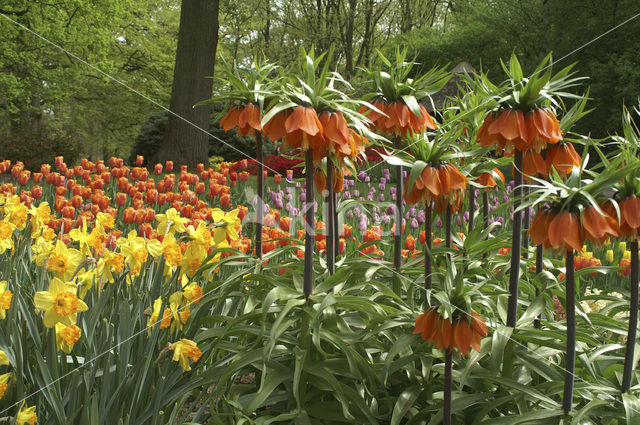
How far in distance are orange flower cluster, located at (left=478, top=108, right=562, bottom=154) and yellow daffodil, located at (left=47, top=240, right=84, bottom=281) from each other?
5.46 feet

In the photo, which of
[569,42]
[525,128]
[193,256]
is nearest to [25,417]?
[193,256]

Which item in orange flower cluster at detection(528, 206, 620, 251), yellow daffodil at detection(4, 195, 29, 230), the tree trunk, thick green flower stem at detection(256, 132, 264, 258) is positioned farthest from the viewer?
the tree trunk

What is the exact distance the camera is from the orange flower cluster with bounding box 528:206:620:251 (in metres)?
1.52

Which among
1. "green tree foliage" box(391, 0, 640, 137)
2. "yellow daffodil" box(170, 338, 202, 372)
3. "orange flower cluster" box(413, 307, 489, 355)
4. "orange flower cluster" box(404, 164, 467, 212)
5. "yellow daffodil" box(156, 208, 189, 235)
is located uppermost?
"green tree foliage" box(391, 0, 640, 137)

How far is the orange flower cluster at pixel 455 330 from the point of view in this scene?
1624 mm

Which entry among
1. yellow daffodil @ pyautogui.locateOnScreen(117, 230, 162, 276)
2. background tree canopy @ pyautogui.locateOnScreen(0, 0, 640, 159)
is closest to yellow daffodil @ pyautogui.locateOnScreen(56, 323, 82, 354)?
yellow daffodil @ pyautogui.locateOnScreen(117, 230, 162, 276)

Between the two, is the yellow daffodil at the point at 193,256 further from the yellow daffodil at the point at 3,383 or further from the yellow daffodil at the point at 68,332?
the yellow daffodil at the point at 3,383

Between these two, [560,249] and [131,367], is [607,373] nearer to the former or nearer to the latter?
[560,249]

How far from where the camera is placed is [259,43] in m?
30.6

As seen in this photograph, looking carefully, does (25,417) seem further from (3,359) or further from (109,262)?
(109,262)

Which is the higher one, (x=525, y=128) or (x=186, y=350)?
(x=525, y=128)

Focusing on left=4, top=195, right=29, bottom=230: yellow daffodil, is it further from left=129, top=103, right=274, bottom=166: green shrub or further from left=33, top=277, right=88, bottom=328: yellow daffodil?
left=129, top=103, right=274, bottom=166: green shrub

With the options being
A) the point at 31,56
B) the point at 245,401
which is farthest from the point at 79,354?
the point at 31,56

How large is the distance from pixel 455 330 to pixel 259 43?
30.6 m
